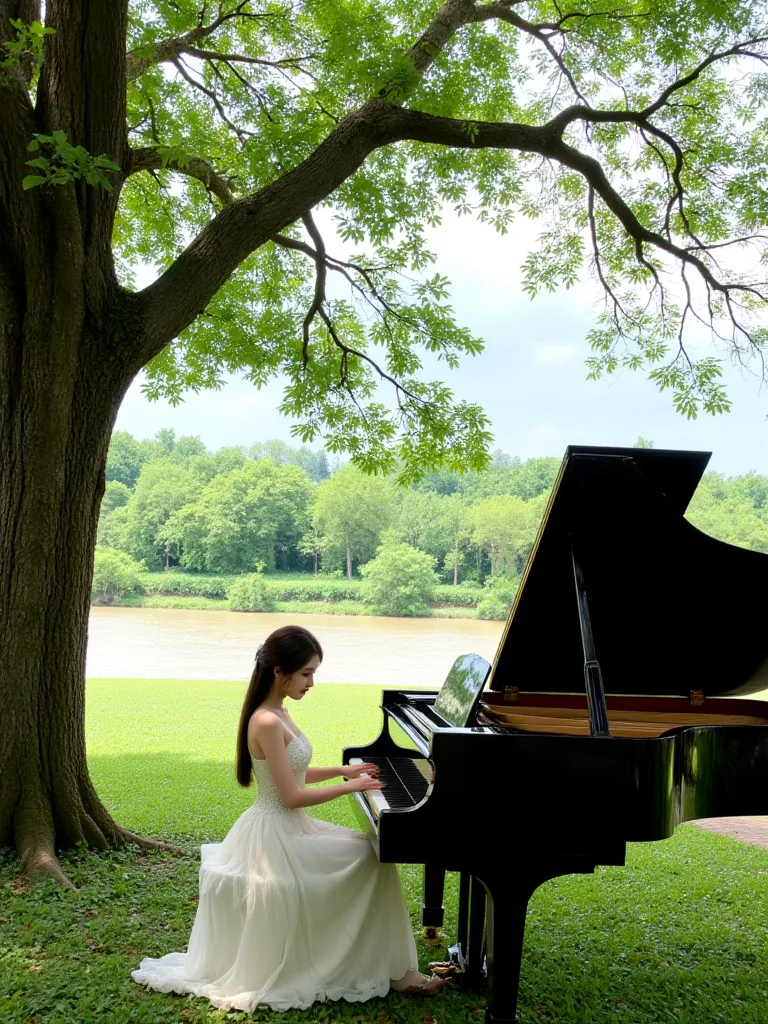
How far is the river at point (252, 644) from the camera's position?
26.7m

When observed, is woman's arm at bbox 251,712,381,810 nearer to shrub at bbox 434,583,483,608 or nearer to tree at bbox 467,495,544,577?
shrub at bbox 434,583,483,608

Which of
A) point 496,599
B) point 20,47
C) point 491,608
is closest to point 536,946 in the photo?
point 20,47

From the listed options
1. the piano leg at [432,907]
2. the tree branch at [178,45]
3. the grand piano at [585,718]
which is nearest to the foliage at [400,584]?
the tree branch at [178,45]

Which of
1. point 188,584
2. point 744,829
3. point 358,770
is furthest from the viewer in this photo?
point 188,584

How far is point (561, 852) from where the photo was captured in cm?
298

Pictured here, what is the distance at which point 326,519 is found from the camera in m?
44.5

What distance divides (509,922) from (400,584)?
36811 millimetres

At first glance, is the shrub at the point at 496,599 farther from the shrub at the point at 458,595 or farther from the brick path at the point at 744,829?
the brick path at the point at 744,829

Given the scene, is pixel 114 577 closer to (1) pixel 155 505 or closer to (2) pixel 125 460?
(1) pixel 155 505

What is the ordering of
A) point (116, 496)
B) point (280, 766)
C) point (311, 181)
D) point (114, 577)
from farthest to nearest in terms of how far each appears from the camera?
point (116, 496)
point (114, 577)
point (311, 181)
point (280, 766)

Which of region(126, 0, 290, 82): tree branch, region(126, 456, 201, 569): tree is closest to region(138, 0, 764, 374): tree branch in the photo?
region(126, 0, 290, 82): tree branch

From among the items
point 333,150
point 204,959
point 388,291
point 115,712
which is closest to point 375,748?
point 204,959

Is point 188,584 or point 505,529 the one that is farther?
point 188,584

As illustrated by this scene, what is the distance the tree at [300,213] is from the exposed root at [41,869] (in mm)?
19
